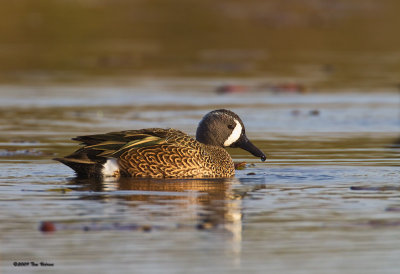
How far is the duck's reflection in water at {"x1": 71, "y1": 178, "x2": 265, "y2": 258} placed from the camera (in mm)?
8797

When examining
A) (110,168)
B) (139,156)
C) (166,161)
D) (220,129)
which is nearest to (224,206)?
(166,161)

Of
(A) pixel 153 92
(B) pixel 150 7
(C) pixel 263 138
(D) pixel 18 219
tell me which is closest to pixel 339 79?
(A) pixel 153 92

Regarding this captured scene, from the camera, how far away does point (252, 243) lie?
7.98 metres

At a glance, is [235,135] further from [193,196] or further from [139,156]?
[193,196]

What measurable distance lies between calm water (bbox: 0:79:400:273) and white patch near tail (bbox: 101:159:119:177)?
1.10 feet

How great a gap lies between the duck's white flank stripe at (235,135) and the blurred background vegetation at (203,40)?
421 inches

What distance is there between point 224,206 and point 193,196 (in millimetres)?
637

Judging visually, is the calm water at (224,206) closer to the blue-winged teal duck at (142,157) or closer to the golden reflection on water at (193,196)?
the golden reflection on water at (193,196)

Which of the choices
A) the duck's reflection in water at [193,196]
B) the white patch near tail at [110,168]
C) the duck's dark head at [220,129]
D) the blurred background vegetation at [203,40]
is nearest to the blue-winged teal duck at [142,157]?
the white patch near tail at [110,168]

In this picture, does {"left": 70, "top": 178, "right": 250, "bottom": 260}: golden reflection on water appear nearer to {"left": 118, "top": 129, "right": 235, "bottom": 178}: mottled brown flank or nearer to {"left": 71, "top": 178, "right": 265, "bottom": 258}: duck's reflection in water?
{"left": 71, "top": 178, "right": 265, "bottom": 258}: duck's reflection in water

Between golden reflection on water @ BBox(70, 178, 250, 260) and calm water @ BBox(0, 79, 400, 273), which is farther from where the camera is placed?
golden reflection on water @ BBox(70, 178, 250, 260)

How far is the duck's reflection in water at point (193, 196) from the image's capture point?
8797 millimetres

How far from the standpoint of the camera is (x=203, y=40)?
115 ft

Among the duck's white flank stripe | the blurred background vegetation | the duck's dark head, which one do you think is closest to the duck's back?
the duck's dark head
